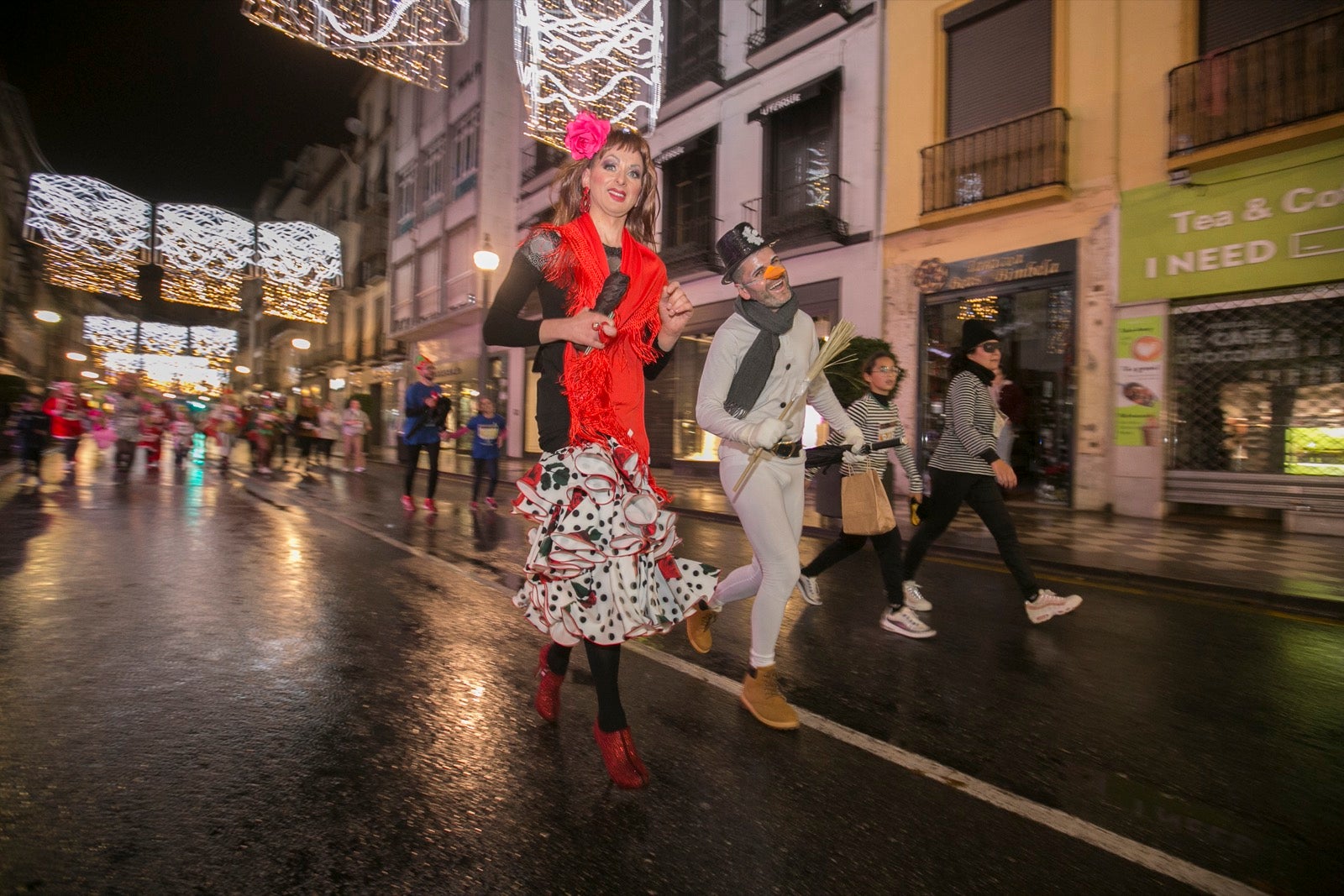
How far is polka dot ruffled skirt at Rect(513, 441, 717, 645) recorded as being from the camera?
216 cm

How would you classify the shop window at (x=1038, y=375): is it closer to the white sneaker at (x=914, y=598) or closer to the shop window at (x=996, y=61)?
the shop window at (x=996, y=61)

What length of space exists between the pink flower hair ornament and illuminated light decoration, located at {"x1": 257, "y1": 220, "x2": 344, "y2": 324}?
21.9 meters

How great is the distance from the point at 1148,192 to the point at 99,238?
22.4m

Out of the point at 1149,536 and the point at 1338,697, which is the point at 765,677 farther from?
the point at 1149,536

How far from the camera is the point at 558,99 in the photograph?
14305 millimetres

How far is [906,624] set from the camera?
4074mm

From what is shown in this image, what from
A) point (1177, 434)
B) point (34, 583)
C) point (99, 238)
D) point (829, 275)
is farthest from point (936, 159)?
point (99, 238)

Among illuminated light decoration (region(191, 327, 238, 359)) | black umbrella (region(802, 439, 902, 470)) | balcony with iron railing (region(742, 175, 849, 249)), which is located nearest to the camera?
black umbrella (region(802, 439, 902, 470))

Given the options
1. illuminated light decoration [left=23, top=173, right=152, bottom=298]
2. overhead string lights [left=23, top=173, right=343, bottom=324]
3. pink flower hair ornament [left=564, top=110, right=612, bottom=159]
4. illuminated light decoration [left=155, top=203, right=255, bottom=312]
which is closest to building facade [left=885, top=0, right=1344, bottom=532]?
pink flower hair ornament [left=564, top=110, right=612, bottom=159]

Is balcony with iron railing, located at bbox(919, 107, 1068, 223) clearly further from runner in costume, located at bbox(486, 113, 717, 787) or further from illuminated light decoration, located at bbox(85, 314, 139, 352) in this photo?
illuminated light decoration, located at bbox(85, 314, 139, 352)

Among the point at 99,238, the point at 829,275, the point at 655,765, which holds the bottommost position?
the point at 655,765

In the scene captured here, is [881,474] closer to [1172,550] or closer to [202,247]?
[1172,550]

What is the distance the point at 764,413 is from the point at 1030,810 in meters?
1.60

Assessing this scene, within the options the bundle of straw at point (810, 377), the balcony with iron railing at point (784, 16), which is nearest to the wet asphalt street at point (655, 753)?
the bundle of straw at point (810, 377)
